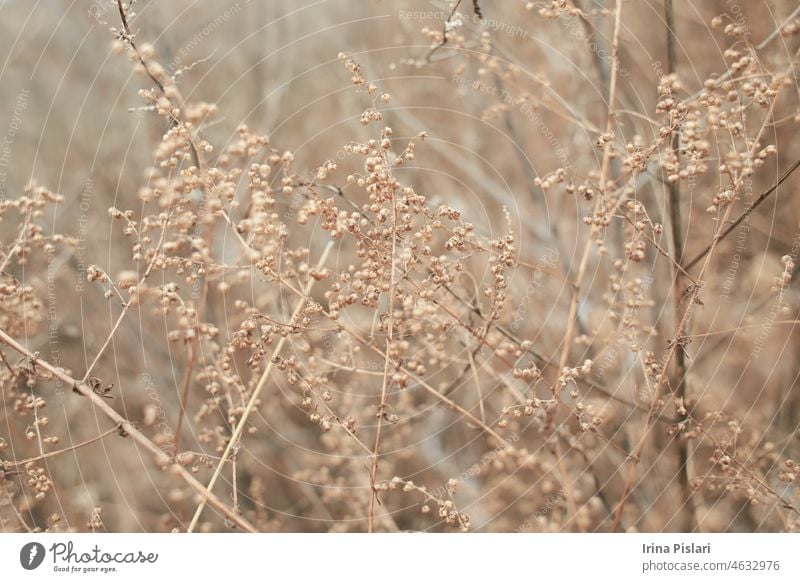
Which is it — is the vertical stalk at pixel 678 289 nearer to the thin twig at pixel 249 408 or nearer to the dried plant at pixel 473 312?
the dried plant at pixel 473 312

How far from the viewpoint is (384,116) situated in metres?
1.51

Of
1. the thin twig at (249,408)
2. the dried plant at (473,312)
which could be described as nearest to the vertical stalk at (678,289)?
the dried plant at (473,312)

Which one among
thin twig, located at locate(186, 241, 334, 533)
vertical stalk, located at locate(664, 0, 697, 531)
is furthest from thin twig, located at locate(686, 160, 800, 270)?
thin twig, located at locate(186, 241, 334, 533)

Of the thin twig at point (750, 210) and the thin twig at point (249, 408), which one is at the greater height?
the thin twig at point (750, 210)

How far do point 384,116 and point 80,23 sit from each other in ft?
2.19

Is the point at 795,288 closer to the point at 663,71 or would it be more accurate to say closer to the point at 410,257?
the point at 663,71

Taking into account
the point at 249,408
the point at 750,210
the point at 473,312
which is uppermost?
the point at 750,210

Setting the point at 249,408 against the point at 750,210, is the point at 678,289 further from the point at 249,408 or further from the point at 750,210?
the point at 249,408

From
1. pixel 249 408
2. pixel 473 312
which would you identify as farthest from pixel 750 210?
pixel 249 408

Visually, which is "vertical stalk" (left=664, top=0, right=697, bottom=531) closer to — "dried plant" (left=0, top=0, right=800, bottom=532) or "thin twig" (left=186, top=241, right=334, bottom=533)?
"dried plant" (left=0, top=0, right=800, bottom=532)

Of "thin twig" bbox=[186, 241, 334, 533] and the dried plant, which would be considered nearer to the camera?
"thin twig" bbox=[186, 241, 334, 533]

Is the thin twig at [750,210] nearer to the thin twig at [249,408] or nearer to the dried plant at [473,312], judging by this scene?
the dried plant at [473,312]

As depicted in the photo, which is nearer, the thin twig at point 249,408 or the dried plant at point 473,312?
the thin twig at point 249,408
